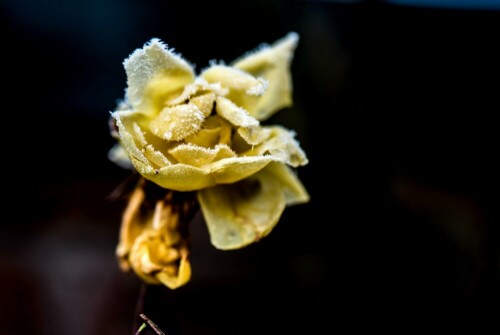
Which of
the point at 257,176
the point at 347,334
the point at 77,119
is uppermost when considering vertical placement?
the point at 257,176

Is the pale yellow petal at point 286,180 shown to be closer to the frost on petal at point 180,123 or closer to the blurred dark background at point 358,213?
the frost on petal at point 180,123

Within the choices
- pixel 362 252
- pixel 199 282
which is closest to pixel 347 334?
pixel 362 252

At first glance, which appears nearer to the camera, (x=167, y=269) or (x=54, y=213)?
(x=167, y=269)

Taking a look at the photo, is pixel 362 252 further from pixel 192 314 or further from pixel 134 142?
pixel 134 142

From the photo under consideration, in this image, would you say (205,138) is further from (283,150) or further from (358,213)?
(358,213)

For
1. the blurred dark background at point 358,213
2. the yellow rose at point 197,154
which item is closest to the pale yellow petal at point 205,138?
the yellow rose at point 197,154

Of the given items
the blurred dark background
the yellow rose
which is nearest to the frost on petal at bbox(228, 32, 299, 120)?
the yellow rose

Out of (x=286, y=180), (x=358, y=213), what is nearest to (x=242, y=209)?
(x=286, y=180)

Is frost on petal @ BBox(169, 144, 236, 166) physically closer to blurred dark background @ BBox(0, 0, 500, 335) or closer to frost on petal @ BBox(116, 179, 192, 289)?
frost on petal @ BBox(116, 179, 192, 289)
